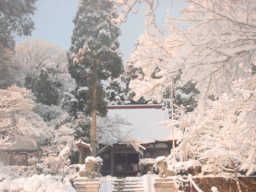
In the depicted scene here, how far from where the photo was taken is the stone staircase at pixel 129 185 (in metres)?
11.6

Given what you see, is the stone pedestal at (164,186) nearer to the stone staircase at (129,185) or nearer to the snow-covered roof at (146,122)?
the stone staircase at (129,185)

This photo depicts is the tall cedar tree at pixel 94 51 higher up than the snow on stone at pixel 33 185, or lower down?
higher up

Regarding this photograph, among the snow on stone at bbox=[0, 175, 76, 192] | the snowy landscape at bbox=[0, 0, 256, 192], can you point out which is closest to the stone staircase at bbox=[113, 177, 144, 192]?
the snowy landscape at bbox=[0, 0, 256, 192]

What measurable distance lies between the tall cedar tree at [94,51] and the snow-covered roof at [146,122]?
3.11m

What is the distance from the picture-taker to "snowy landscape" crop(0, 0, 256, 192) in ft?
8.71

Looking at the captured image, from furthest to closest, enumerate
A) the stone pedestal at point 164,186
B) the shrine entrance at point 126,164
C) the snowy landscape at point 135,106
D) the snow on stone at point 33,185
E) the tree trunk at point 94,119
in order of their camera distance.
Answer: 1. the shrine entrance at point 126,164
2. the tree trunk at point 94,119
3. the stone pedestal at point 164,186
4. the snow on stone at point 33,185
5. the snowy landscape at point 135,106

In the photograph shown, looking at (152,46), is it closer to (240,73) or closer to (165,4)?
(165,4)

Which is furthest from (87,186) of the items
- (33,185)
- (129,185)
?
(129,185)

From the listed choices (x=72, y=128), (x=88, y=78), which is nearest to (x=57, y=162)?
(x=72, y=128)

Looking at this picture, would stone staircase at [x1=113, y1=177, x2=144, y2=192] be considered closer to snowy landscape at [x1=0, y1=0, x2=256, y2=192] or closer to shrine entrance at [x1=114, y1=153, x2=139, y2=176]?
snowy landscape at [x1=0, y1=0, x2=256, y2=192]

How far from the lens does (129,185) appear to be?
1226 cm

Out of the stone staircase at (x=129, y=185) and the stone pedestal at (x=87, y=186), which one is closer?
the stone pedestal at (x=87, y=186)

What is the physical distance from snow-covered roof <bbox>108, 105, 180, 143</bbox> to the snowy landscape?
0.32ft

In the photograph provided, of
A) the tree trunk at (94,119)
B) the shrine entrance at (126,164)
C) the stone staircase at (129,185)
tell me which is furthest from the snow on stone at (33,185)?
the shrine entrance at (126,164)
